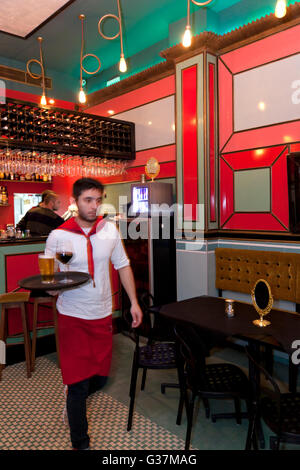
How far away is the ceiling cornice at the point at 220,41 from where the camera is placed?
12.2 ft

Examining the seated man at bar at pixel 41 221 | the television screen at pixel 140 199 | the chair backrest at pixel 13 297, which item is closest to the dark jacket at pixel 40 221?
the seated man at bar at pixel 41 221

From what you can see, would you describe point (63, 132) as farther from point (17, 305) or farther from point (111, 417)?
point (111, 417)

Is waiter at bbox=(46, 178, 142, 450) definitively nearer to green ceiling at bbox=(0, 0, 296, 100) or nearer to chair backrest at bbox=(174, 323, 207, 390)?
chair backrest at bbox=(174, 323, 207, 390)

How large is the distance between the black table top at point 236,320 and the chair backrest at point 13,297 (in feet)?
4.94

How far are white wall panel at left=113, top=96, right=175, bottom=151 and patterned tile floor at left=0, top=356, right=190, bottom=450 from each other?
3.56m

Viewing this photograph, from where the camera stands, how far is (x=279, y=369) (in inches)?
145

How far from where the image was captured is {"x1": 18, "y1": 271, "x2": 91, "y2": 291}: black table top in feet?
5.81

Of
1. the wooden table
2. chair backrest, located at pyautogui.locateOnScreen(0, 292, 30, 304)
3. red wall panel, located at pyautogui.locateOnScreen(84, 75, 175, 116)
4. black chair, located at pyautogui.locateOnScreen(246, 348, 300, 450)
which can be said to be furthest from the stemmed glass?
red wall panel, located at pyautogui.locateOnScreen(84, 75, 175, 116)

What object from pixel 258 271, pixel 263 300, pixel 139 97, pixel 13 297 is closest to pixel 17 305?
pixel 13 297

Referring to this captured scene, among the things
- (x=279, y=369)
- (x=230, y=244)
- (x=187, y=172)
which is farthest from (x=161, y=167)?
(x=279, y=369)

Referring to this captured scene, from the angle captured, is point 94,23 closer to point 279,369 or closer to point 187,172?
point 187,172

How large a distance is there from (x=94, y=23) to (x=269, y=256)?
4.23 m

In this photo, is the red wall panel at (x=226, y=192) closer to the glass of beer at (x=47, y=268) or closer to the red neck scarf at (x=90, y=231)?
the red neck scarf at (x=90, y=231)

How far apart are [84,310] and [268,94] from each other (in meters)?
3.19
